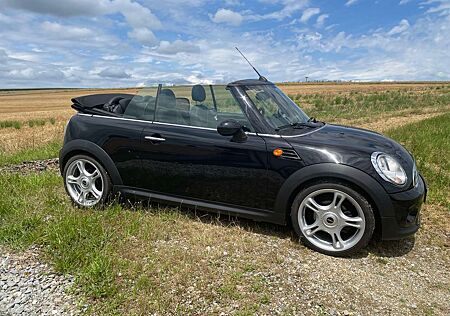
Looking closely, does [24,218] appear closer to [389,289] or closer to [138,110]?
[138,110]

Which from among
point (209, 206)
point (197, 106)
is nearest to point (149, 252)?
point (209, 206)

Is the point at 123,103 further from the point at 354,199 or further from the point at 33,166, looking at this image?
the point at 33,166

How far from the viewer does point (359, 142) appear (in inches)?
128

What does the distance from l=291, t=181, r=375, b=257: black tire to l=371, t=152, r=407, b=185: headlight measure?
274mm

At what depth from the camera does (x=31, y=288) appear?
266cm

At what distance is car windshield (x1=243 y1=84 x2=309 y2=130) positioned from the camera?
140 inches

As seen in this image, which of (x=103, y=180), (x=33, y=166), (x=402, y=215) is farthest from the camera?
(x=33, y=166)

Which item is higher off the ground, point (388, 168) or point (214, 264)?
point (388, 168)

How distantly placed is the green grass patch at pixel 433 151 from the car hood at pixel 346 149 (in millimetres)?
1662

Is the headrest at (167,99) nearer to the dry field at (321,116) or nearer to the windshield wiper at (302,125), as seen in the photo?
the dry field at (321,116)

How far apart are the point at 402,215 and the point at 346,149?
74cm

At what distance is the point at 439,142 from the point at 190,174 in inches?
242

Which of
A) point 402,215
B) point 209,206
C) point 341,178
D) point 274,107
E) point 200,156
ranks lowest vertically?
point 209,206

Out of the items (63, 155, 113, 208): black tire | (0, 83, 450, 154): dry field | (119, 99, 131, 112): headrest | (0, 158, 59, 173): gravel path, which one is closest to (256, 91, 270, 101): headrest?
(0, 83, 450, 154): dry field
